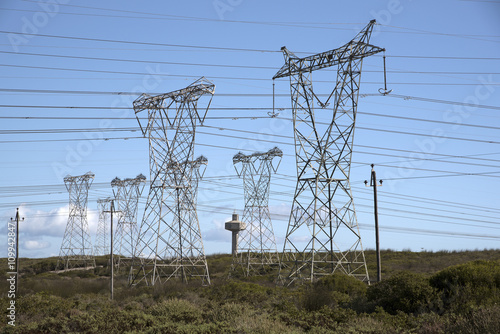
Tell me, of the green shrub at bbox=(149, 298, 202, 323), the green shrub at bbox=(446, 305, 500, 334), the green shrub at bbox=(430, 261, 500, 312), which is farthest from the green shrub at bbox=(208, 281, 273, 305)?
the green shrub at bbox=(446, 305, 500, 334)

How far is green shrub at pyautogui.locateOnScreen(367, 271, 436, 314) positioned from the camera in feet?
74.1

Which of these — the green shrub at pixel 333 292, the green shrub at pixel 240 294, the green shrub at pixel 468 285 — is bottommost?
the green shrub at pixel 240 294

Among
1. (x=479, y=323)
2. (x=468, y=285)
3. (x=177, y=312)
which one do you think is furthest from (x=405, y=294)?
(x=177, y=312)

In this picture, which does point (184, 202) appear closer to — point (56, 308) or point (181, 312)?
point (56, 308)

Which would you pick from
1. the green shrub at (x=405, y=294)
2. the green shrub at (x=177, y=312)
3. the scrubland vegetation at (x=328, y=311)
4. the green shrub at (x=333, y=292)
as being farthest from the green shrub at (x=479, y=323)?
the green shrub at (x=177, y=312)

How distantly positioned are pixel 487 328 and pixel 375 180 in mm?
13933

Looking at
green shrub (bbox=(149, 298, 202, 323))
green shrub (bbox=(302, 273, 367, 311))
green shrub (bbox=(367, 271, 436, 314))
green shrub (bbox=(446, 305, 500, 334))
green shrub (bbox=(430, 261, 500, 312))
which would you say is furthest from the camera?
green shrub (bbox=(302, 273, 367, 311))

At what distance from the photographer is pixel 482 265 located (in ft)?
78.0

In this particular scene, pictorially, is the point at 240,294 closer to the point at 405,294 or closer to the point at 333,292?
the point at 333,292

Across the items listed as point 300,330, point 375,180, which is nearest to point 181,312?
point 300,330

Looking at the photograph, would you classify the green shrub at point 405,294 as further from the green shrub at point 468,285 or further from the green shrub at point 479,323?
the green shrub at point 479,323

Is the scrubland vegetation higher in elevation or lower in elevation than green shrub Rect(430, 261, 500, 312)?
lower

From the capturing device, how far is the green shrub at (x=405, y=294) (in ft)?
74.1

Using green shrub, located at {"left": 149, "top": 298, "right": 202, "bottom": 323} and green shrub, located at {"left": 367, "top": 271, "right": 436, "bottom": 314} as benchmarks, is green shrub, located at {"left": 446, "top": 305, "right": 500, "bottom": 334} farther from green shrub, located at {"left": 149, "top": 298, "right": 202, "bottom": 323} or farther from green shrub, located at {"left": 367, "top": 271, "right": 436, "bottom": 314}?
green shrub, located at {"left": 149, "top": 298, "right": 202, "bottom": 323}
